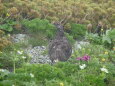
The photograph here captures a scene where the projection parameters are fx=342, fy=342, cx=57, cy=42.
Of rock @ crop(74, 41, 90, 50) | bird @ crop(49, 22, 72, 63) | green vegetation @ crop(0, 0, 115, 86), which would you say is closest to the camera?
green vegetation @ crop(0, 0, 115, 86)

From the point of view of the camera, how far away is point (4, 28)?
31.9 ft

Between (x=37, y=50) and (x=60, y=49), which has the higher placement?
(x=60, y=49)

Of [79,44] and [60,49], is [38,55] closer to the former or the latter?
[60,49]

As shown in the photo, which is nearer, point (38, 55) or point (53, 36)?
point (38, 55)

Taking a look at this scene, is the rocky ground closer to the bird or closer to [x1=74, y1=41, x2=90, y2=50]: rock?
[x1=74, y1=41, x2=90, y2=50]: rock

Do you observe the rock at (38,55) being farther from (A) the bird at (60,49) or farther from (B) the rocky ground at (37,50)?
(A) the bird at (60,49)

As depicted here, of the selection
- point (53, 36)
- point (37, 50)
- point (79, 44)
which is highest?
point (53, 36)

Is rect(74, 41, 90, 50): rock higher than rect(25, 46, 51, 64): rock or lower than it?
lower

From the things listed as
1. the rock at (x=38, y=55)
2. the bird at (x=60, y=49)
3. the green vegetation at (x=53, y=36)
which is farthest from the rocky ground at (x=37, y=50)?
the bird at (x=60, y=49)

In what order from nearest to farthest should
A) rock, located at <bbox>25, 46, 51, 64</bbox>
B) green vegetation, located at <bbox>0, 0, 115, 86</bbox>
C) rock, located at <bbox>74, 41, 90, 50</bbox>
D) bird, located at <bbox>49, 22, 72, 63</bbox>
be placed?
green vegetation, located at <bbox>0, 0, 115, 86</bbox> < bird, located at <bbox>49, 22, 72, 63</bbox> < rock, located at <bbox>25, 46, 51, 64</bbox> < rock, located at <bbox>74, 41, 90, 50</bbox>

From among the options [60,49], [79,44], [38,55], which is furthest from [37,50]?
[60,49]

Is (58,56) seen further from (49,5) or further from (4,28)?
(49,5)

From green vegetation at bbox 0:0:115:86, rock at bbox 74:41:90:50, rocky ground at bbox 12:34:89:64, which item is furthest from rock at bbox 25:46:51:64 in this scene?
rock at bbox 74:41:90:50

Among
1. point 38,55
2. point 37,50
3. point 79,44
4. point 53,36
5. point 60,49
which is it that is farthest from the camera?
point 79,44
